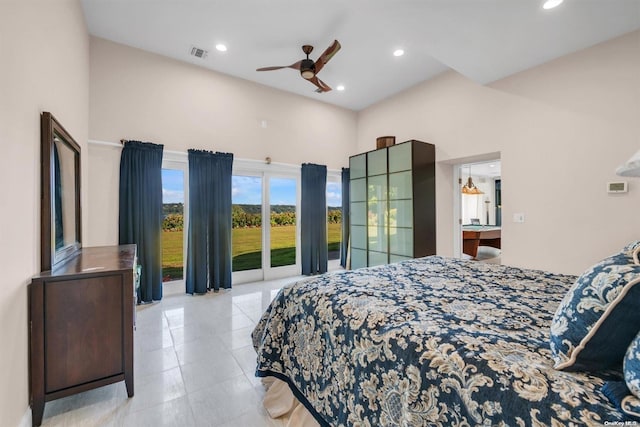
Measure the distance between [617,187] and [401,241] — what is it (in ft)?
8.34

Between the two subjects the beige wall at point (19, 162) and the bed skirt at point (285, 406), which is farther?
the bed skirt at point (285, 406)

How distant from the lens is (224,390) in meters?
1.98

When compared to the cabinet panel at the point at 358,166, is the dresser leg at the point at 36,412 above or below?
below

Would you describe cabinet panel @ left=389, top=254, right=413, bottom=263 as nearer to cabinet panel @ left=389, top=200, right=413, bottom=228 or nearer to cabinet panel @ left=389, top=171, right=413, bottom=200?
cabinet panel @ left=389, top=200, right=413, bottom=228

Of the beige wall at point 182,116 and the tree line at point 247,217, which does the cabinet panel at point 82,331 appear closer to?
the beige wall at point 182,116

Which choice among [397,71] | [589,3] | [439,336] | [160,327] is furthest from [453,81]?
[160,327]

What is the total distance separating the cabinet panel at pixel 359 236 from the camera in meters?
5.27

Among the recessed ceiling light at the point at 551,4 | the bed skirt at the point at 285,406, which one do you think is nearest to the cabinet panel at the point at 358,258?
the bed skirt at the point at 285,406

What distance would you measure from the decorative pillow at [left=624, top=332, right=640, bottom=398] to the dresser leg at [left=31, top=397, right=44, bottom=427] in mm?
2731

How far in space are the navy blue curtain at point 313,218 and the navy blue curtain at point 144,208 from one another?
2375mm

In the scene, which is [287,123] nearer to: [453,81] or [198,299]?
[453,81]

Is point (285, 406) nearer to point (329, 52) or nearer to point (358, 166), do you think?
point (329, 52)

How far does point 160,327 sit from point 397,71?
4.77m

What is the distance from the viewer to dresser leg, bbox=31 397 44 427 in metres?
1.64
